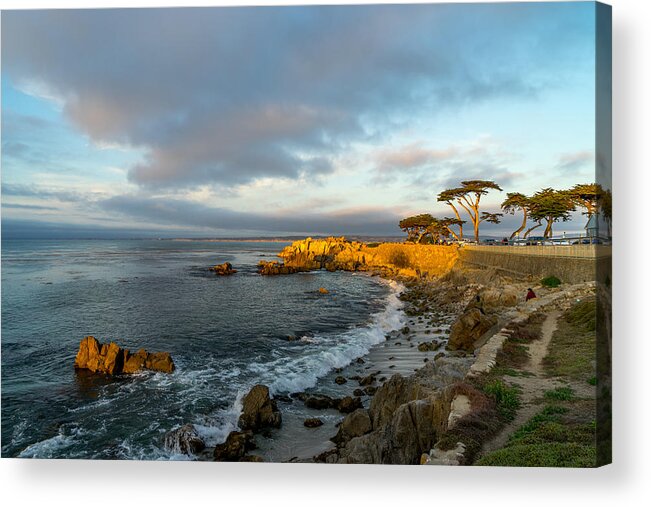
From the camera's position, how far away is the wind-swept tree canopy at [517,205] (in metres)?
25.9

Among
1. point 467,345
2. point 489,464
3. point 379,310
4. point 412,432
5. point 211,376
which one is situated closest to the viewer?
point 489,464

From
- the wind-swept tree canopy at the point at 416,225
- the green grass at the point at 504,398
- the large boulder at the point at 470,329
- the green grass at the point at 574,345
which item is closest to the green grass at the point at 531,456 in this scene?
the green grass at the point at 504,398

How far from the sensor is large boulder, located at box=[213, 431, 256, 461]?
7082 millimetres

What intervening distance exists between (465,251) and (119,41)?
29.4m

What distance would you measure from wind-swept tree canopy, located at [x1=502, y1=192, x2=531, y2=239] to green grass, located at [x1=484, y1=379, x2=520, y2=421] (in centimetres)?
2301

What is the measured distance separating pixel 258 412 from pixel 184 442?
1.64m

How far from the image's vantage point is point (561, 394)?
19.3 feet

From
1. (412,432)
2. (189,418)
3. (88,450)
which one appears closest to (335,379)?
(189,418)

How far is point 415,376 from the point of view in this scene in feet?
27.0

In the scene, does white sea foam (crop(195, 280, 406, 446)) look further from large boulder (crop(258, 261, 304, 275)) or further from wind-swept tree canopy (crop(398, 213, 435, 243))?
wind-swept tree canopy (crop(398, 213, 435, 243))

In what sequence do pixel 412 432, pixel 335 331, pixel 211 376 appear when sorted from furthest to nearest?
pixel 335 331, pixel 211 376, pixel 412 432

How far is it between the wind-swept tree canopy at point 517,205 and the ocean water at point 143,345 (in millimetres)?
11224

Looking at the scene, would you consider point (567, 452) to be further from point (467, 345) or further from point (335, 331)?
point (335, 331)

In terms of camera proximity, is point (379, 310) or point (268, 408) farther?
→ point (379, 310)
